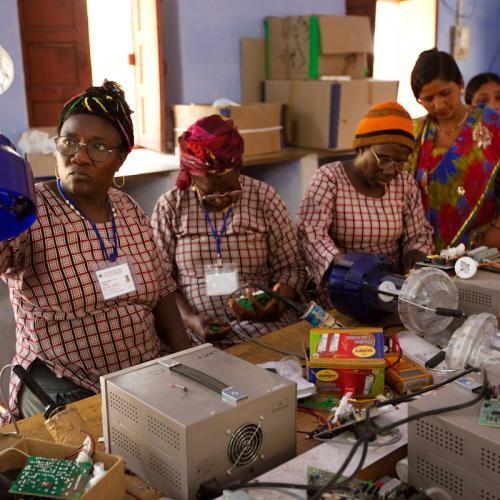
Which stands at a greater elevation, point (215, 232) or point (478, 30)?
point (478, 30)

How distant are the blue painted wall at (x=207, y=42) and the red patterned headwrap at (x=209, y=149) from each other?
2.28 m

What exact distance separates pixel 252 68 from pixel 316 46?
0.56m

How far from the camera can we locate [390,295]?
1.83 metres

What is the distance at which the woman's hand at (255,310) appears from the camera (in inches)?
87.7

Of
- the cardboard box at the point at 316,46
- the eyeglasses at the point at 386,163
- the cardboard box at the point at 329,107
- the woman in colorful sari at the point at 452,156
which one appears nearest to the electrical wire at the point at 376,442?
the eyeglasses at the point at 386,163

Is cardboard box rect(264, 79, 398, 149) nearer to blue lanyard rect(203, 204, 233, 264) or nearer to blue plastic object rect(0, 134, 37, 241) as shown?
blue lanyard rect(203, 204, 233, 264)

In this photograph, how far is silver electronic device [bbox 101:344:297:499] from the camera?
106cm

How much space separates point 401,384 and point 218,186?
1.12 metres

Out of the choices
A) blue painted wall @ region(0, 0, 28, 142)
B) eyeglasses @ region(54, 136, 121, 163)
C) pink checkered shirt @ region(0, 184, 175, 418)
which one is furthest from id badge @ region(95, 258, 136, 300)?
blue painted wall @ region(0, 0, 28, 142)

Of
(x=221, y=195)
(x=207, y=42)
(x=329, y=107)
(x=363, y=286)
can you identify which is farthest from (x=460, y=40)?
(x=363, y=286)

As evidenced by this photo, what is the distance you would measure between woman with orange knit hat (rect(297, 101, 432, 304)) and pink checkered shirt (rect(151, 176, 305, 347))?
0.11m

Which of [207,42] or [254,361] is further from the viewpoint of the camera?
[207,42]

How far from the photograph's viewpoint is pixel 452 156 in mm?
2719

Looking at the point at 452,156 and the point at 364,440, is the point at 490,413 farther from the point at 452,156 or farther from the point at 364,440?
the point at 452,156
